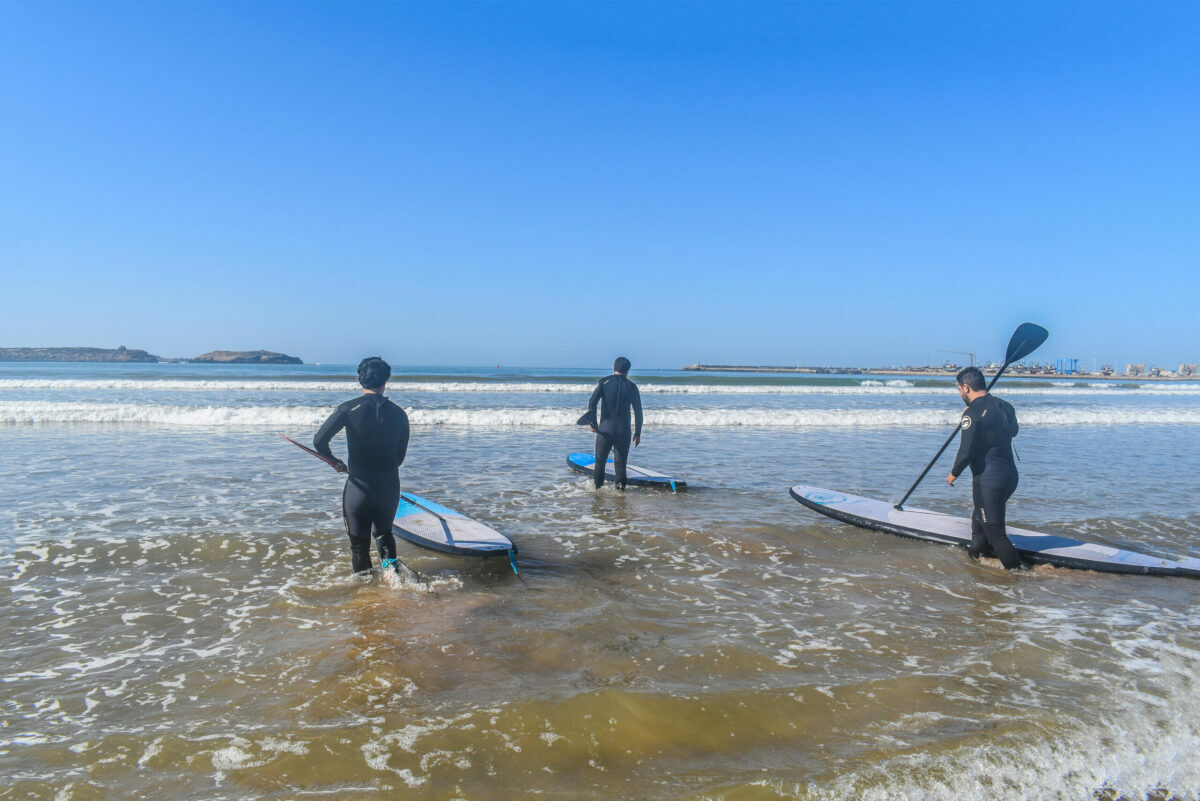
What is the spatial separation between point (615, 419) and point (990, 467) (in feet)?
16.1

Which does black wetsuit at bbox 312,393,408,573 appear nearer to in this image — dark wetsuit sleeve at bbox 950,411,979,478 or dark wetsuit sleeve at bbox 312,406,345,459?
dark wetsuit sleeve at bbox 312,406,345,459

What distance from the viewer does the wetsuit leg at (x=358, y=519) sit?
5.39 m

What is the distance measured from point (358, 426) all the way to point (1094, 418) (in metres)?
28.2

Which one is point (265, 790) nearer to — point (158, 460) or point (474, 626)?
point (474, 626)

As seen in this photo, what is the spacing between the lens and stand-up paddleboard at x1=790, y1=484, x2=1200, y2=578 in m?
6.08

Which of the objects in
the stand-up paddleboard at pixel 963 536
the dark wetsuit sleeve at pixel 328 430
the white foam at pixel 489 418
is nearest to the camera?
the dark wetsuit sleeve at pixel 328 430

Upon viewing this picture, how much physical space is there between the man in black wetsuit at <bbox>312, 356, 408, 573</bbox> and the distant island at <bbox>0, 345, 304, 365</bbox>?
12445 cm

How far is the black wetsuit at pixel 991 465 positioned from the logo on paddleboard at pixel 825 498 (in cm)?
201

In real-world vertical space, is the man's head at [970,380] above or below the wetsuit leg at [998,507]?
above

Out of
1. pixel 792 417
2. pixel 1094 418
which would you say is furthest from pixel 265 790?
pixel 1094 418

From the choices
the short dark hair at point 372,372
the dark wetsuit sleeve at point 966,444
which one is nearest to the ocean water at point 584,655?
the dark wetsuit sleeve at point 966,444

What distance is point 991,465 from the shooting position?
6.40 metres

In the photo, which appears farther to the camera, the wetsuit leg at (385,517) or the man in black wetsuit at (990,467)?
the man in black wetsuit at (990,467)

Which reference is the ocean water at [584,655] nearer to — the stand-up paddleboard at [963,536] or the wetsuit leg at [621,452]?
the stand-up paddleboard at [963,536]
